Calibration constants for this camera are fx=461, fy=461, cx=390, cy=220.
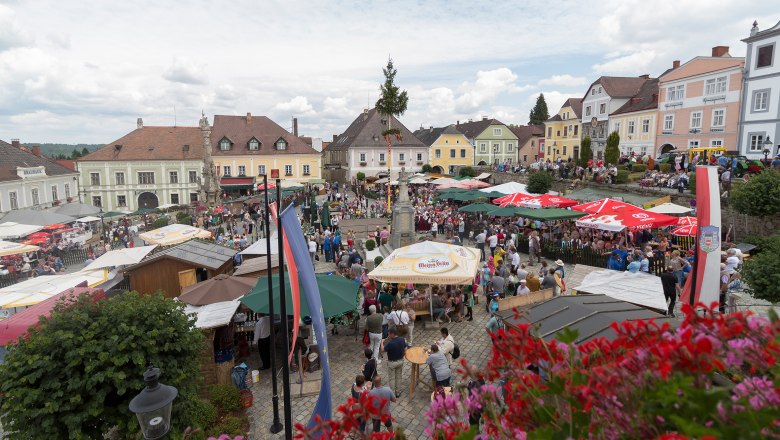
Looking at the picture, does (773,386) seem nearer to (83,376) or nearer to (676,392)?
(676,392)

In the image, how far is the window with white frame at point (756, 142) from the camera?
2811cm

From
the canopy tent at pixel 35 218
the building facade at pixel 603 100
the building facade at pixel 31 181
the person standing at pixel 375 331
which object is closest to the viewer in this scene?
the person standing at pixel 375 331

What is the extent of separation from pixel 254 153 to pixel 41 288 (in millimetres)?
40199

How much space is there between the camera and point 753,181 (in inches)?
663

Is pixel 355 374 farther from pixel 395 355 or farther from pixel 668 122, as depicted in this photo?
pixel 668 122

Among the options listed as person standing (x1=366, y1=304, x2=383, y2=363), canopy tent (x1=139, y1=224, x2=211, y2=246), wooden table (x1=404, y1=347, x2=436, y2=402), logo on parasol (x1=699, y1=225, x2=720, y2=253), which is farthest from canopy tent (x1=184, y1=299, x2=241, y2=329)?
canopy tent (x1=139, y1=224, x2=211, y2=246)

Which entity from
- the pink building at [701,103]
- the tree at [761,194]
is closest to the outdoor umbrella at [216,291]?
the tree at [761,194]

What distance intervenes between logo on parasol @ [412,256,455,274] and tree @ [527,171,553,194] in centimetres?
2079

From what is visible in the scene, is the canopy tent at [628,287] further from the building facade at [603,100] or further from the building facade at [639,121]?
the building facade at [603,100]

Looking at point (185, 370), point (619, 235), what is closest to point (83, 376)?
point (185, 370)

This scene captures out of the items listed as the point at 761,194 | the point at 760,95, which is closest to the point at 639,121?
the point at 760,95

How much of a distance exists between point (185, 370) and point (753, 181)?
19499mm

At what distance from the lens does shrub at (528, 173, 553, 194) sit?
30188 millimetres

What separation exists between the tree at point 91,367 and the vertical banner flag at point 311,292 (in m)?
2.06
